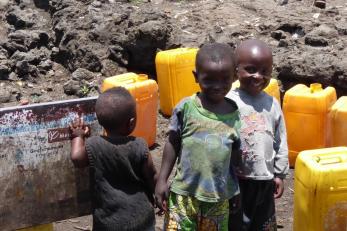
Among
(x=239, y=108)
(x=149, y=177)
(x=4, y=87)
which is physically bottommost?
(x=4, y=87)

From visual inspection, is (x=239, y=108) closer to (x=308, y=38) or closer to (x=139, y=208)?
(x=139, y=208)

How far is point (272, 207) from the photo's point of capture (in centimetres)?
351

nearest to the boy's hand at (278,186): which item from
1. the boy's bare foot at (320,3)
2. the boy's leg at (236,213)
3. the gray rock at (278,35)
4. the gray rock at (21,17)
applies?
the boy's leg at (236,213)

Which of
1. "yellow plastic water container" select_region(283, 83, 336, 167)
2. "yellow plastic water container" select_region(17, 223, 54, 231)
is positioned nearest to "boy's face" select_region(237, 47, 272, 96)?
"yellow plastic water container" select_region(17, 223, 54, 231)

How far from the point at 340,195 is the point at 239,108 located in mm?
929

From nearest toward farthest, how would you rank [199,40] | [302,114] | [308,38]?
[302,114]
[308,38]
[199,40]

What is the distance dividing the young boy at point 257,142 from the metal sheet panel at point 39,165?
800 millimetres

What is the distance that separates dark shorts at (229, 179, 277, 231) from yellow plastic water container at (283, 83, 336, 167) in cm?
200

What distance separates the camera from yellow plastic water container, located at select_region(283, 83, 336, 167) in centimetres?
530

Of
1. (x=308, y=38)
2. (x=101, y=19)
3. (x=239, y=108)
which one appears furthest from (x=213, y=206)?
(x=101, y=19)

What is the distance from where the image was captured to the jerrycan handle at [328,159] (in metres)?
3.78

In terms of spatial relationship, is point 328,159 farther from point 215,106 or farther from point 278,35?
point 278,35

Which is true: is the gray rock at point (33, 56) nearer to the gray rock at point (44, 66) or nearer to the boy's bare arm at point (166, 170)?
the gray rock at point (44, 66)

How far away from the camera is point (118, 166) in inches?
120
